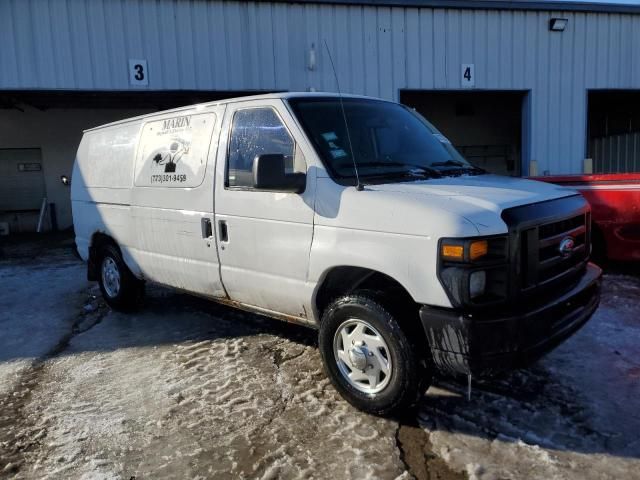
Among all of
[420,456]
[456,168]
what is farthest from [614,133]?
[420,456]

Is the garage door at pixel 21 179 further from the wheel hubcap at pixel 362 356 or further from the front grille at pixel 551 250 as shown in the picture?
the front grille at pixel 551 250

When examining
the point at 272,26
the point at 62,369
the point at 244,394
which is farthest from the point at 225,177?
the point at 272,26

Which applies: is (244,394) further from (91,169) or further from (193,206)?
(91,169)

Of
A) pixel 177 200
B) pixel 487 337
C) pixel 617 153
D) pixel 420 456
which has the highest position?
pixel 617 153

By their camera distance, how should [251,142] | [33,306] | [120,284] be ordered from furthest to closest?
[33,306] < [120,284] < [251,142]

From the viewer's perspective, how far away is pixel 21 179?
49.1 ft

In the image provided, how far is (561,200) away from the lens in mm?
3393

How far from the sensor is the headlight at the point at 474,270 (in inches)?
109

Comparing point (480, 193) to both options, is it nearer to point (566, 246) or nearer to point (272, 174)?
point (566, 246)

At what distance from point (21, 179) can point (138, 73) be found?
6.93m

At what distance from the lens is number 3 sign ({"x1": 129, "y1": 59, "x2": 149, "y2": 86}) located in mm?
10266

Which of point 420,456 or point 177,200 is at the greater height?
point 177,200

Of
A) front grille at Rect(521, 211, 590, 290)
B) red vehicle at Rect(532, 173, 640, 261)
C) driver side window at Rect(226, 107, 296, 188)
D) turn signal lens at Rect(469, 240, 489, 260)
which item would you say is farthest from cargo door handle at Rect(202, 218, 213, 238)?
red vehicle at Rect(532, 173, 640, 261)

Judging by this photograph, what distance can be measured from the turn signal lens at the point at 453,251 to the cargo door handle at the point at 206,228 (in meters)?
2.12
